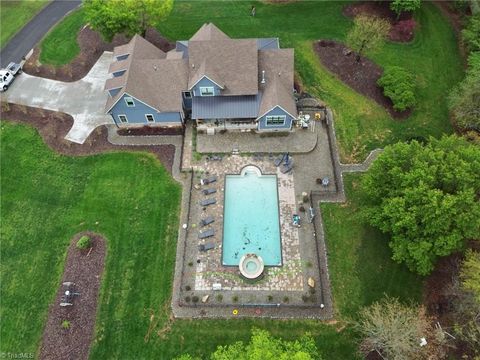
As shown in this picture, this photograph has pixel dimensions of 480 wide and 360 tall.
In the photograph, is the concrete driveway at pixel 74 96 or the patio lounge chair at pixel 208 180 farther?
the concrete driveway at pixel 74 96

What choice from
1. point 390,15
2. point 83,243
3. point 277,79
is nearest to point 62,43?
point 83,243

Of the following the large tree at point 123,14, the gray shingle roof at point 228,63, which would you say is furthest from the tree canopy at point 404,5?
the large tree at point 123,14

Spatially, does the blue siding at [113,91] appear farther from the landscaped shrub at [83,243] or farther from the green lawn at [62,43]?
the landscaped shrub at [83,243]

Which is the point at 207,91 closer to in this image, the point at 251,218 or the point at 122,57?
the point at 122,57

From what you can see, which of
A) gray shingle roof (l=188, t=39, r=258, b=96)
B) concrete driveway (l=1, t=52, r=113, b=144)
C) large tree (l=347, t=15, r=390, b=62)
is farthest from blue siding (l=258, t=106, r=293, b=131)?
concrete driveway (l=1, t=52, r=113, b=144)

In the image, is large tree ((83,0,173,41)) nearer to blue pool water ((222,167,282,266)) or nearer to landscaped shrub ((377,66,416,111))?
blue pool water ((222,167,282,266))

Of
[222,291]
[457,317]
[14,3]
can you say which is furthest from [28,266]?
[14,3]
